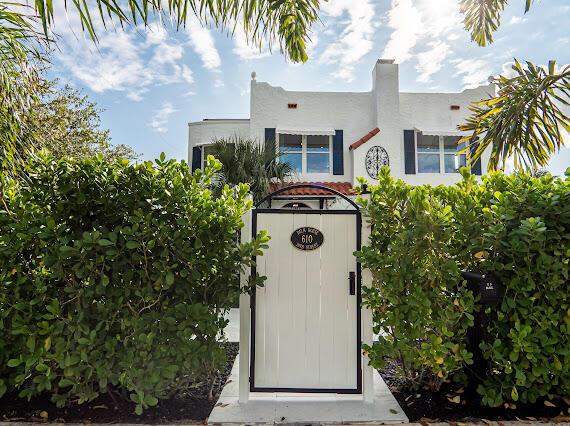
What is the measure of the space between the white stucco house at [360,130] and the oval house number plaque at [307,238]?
33.1 ft

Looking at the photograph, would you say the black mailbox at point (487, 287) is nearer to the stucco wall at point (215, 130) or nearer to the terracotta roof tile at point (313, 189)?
the terracotta roof tile at point (313, 189)

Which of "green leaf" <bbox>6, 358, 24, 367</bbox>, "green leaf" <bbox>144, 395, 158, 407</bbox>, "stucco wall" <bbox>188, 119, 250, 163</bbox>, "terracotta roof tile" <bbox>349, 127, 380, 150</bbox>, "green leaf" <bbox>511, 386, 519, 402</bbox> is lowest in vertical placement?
"green leaf" <bbox>144, 395, 158, 407</bbox>

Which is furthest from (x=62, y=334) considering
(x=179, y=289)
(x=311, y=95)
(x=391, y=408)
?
(x=311, y=95)

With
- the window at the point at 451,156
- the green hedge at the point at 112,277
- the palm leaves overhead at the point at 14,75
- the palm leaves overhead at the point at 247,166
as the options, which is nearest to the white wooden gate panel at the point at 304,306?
the green hedge at the point at 112,277

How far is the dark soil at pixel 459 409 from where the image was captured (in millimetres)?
3303

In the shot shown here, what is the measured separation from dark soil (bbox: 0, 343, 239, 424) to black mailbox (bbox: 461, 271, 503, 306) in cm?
250

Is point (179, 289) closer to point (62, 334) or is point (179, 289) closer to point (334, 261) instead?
point (62, 334)

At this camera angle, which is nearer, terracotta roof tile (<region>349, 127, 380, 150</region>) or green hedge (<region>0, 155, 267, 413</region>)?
green hedge (<region>0, 155, 267, 413</region>)

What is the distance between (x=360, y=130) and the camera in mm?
14297

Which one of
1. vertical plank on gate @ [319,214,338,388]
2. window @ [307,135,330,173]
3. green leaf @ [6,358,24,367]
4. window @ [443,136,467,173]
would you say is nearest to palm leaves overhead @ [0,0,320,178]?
green leaf @ [6,358,24,367]

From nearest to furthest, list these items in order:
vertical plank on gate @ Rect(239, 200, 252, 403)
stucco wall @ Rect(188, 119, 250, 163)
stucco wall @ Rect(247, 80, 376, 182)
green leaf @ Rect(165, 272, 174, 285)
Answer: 1. green leaf @ Rect(165, 272, 174, 285)
2. vertical plank on gate @ Rect(239, 200, 252, 403)
3. stucco wall @ Rect(247, 80, 376, 182)
4. stucco wall @ Rect(188, 119, 250, 163)

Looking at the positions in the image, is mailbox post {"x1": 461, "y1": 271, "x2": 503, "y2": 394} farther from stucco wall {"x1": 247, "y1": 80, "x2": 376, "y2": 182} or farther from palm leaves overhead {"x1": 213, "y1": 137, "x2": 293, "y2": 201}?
stucco wall {"x1": 247, "y1": 80, "x2": 376, "y2": 182}

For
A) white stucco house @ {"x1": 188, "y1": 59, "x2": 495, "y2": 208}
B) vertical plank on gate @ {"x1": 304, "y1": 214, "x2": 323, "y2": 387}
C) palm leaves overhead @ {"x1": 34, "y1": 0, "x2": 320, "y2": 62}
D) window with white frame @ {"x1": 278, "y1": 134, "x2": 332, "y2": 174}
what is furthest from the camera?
window with white frame @ {"x1": 278, "y1": 134, "x2": 332, "y2": 174}

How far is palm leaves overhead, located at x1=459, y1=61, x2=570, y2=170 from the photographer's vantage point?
18.7 feet
